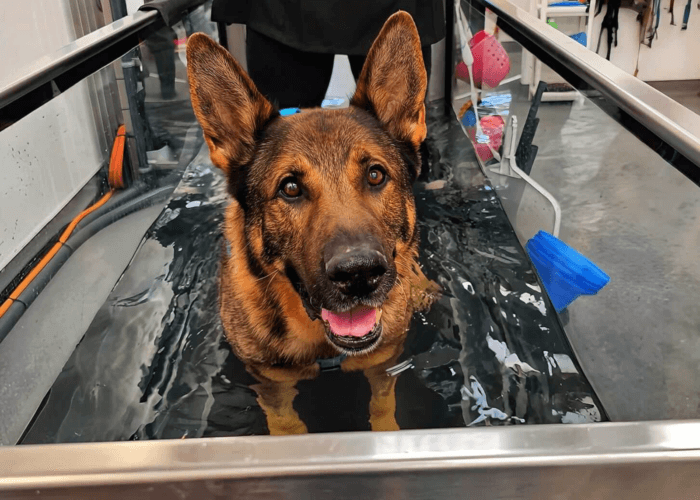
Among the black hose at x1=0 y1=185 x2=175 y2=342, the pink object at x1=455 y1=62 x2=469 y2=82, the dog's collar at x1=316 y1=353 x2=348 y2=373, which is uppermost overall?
the pink object at x1=455 y1=62 x2=469 y2=82

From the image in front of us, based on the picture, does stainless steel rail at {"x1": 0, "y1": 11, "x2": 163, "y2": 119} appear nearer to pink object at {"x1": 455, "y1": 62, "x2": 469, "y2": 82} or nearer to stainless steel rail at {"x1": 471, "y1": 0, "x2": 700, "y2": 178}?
stainless steel rail at {"x1": 471, "y1": 0, "x2": 700, "y2": 178}

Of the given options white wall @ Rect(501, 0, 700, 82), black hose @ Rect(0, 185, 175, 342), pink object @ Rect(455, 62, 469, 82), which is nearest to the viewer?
black hose @ Rect(0, 185, 175, 342)

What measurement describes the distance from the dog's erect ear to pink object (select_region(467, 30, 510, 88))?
1100 mm

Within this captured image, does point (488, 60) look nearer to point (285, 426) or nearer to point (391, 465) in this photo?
point (285, 426)

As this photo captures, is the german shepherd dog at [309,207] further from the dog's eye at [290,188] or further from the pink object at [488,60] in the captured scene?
the pink object at [488,60]

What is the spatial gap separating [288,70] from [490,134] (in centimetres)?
132

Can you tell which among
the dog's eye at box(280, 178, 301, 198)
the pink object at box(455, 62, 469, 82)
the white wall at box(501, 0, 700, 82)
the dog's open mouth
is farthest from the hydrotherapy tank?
the white wall at box(501, 0, 700, 82)

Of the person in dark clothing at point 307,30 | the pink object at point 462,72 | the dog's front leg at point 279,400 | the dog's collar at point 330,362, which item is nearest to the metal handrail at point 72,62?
the person in dark clothing at point 307,30

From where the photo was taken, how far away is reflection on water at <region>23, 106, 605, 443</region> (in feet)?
6.30

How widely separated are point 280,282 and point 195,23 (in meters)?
2.24

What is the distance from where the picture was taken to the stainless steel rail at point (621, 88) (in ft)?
4.00

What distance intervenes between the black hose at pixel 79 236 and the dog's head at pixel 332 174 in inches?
35.4

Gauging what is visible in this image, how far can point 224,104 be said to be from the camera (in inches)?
71.7

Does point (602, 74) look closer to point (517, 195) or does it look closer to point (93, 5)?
point (517, 195)
